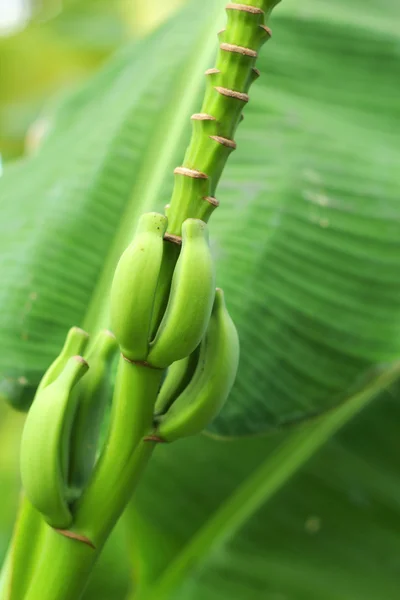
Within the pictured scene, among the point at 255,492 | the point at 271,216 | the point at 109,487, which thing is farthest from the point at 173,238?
the point at 255,492

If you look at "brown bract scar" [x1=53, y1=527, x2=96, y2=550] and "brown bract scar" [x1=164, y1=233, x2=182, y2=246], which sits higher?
"brown bract scar" [x1=164, y1=233, x2=182, y2=246]

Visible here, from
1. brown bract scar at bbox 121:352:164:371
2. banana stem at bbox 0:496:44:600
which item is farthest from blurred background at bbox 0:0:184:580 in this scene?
brown bract scar at bbox 121:352:164:371

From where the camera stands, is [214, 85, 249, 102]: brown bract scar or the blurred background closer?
[214, 85, 249, 102]: brown bract scar

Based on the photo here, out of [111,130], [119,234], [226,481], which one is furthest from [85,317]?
[226,481]

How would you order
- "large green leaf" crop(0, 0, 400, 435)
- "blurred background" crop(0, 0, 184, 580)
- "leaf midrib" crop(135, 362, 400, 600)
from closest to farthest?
"large green leaf" crop(0, 0, 400, 435) < "leaf midrib" crop(135, 362, 400, 600) < "blurred background" crop(0, 0, 184, 580)

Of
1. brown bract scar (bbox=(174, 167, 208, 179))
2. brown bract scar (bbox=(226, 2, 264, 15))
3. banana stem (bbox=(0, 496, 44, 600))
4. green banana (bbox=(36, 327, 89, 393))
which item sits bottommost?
banana stem (bbox=(0, 496, 44, 600))

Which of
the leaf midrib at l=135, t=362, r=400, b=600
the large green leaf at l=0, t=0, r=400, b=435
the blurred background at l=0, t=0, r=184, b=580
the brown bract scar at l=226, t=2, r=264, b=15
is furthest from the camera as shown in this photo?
the blurred background at l=0, t=0, r=184, b=580

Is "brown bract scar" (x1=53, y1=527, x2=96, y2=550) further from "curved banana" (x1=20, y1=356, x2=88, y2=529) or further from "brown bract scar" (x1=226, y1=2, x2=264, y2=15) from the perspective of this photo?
"brown bract scar" (x1=226, y1=2, x2=264, y2=15)

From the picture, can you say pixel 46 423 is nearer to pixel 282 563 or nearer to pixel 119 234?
pixel 119 234
